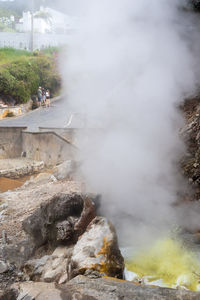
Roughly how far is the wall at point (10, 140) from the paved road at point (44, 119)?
49cm

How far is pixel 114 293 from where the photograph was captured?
2.43 m

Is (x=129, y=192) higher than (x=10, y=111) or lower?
lower

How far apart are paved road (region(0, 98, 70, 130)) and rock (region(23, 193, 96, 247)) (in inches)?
240

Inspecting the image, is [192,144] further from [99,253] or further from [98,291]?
[98,291]

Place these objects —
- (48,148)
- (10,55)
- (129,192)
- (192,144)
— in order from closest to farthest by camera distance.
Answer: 1. (192,144)
2. (129,192)
3. (48,148)
4. (10,55)

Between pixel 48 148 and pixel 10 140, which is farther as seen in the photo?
pixel 10 140

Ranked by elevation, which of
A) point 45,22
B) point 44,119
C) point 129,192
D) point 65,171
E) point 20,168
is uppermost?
point 45,22

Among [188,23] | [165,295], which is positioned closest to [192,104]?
[188,23]

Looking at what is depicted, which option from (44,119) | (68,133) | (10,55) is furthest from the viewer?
(10,55)

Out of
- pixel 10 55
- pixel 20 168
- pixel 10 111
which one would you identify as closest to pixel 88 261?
pixel 20 168

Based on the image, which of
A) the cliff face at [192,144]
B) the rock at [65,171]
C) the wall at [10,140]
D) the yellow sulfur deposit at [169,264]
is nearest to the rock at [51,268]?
the yellow sulfur deposit at [169,264]

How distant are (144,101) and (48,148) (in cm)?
500

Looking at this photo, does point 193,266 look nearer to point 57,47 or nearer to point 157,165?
point 157,165

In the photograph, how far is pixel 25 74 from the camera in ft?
50.3
